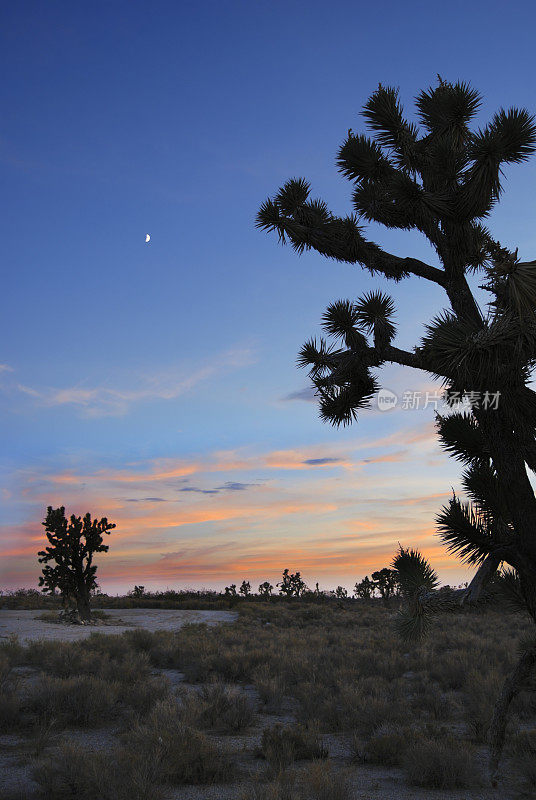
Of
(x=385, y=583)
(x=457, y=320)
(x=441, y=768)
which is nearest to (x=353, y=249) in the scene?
(x=457, y=320)

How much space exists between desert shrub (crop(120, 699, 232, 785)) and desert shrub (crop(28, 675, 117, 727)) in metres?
1.73

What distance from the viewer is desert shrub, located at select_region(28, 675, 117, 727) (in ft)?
28.4

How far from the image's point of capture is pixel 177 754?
6461 mm

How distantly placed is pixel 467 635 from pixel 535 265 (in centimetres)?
1516

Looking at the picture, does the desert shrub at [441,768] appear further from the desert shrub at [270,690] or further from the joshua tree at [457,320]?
the desert shrub at [270,690]

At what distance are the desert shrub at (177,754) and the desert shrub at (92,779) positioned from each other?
0.59 feet

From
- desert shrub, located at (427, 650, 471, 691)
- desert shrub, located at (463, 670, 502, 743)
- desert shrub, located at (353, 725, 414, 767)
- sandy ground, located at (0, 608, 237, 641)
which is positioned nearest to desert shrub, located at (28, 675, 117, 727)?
desert shrub, located at (353, 725, 414, 767)

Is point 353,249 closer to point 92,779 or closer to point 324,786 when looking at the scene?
point 324,786

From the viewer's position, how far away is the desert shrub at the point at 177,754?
6.23 meters

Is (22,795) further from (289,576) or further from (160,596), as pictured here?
(289,576)

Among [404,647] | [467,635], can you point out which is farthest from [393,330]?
[467,635]

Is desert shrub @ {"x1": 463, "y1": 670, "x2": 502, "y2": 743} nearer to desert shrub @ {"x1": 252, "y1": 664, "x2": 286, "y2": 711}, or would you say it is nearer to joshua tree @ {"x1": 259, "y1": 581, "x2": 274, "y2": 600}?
desert shrub @ {"x1": 252, "y1": 664, "x2": 286, "y2": 711}

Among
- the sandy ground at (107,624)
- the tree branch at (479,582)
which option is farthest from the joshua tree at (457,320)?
the sandy ground at (107,624)

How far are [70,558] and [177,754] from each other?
1925cm
